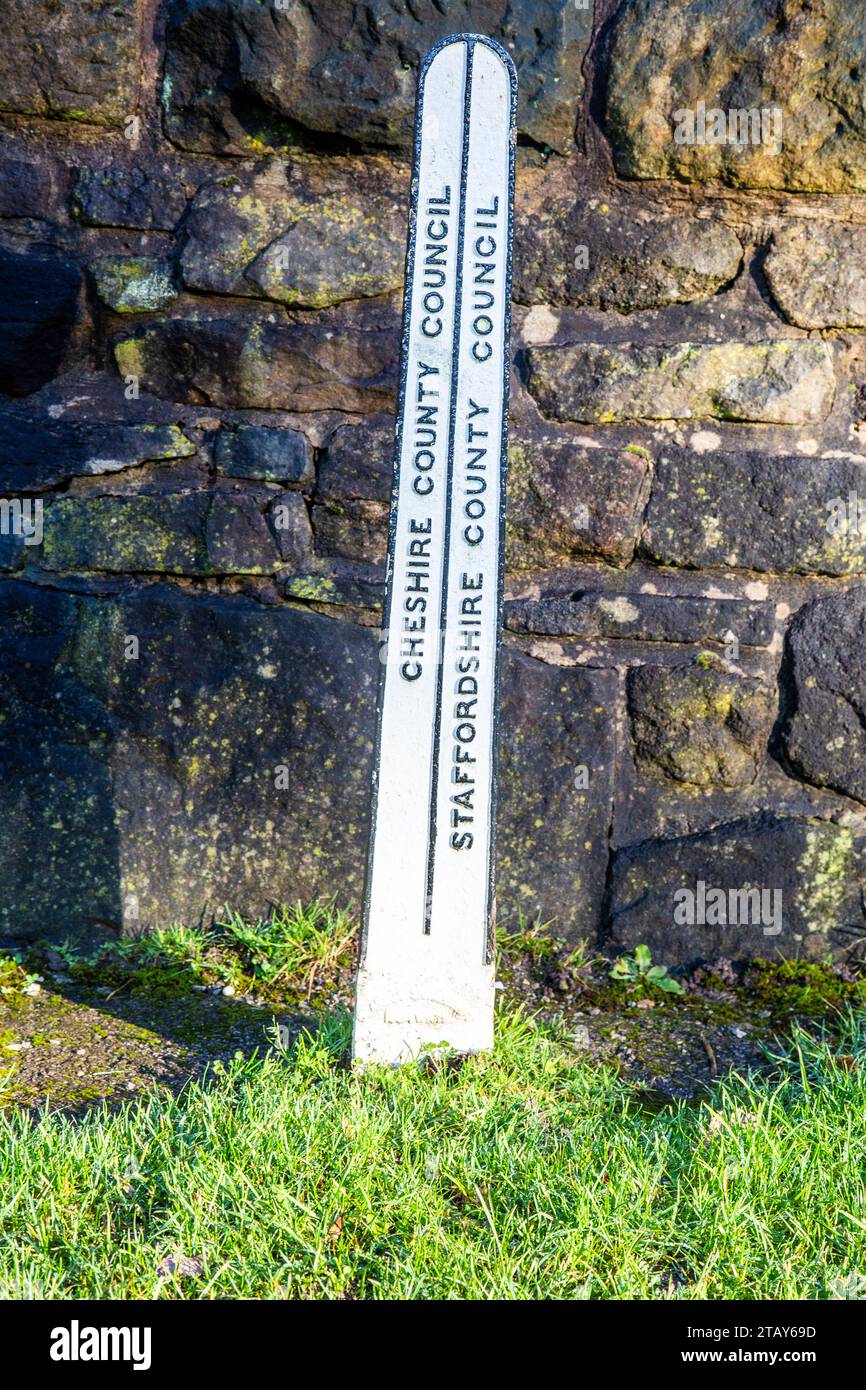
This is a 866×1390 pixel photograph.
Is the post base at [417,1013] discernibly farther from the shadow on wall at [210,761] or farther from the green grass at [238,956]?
the shadow on wall at [210,761]

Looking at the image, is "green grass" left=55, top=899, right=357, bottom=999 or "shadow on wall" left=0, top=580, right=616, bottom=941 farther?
"shadow on wall" left=0, top=580, right=616, bottom=941

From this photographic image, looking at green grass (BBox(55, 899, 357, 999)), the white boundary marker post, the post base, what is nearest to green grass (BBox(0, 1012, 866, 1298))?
the post base

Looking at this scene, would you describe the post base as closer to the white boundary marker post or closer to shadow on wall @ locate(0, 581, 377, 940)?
the white boundary marker post

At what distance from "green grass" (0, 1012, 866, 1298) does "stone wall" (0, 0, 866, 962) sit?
0.83 metres

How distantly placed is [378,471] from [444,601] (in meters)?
0.76

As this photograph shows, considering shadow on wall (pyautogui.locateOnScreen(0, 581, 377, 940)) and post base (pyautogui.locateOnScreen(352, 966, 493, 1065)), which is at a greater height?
shadow on wall (pyautogui.locateOnScreen(0, 581, 377, 940))

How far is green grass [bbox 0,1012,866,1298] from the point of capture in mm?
1563

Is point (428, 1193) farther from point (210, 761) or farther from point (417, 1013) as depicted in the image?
point (210, 761)

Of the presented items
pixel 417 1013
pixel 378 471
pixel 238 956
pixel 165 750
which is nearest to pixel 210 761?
pixel 165 750

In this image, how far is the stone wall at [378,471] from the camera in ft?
9.18

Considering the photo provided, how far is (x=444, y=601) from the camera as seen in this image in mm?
2184

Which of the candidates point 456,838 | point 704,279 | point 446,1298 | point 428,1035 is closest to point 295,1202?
point 446,1298

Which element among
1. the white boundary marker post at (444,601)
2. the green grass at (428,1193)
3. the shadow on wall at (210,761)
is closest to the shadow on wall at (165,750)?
the shadow on wall at (210,761)

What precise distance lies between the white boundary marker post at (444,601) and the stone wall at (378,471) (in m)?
0.66
